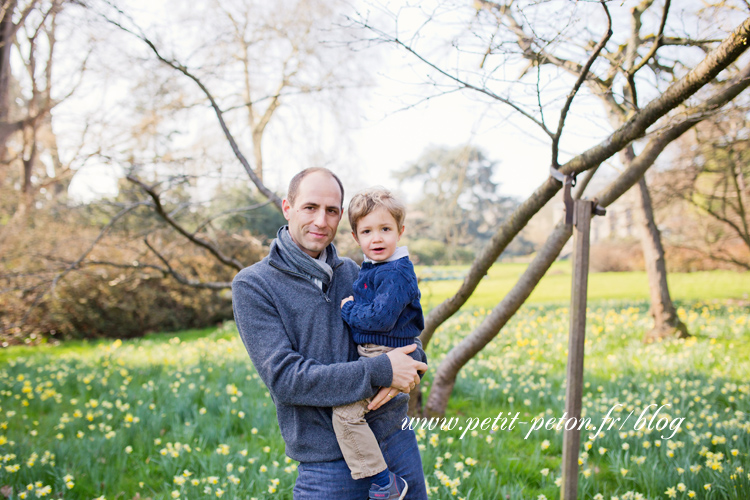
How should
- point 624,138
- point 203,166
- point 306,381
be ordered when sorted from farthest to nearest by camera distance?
point 203,166
point 624,138
point 306,381

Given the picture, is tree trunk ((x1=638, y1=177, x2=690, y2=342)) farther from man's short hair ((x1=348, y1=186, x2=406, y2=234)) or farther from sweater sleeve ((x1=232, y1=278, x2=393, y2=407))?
sweater sleeve ((x1=232, y1=278, x2=393, y2=407))

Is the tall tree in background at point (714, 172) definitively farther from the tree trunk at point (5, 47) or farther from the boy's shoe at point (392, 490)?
the tree trunk at point (5, 47)

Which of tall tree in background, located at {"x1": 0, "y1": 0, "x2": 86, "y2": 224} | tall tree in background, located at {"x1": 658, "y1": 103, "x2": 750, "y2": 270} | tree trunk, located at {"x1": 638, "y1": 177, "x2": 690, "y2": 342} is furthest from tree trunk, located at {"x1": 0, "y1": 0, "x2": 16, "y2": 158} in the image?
tall tree in background, located at {"x1": 658, "y1": 103, "x2": 750, "y2": 270}

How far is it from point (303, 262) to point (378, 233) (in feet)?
1.00

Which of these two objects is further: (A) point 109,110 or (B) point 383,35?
(A) point 109,110

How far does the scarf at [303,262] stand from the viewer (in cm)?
162

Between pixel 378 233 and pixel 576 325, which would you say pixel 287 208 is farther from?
pixel 576 325

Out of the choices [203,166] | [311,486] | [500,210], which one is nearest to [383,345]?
[311,486]

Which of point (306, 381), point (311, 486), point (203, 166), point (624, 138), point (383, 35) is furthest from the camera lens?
point (203, 166)

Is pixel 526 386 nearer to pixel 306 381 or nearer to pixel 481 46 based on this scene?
pixel 481 46

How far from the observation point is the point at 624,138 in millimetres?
1995

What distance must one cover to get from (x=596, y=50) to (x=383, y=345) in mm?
1498

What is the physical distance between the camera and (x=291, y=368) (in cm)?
144

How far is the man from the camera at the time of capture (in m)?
1.46
